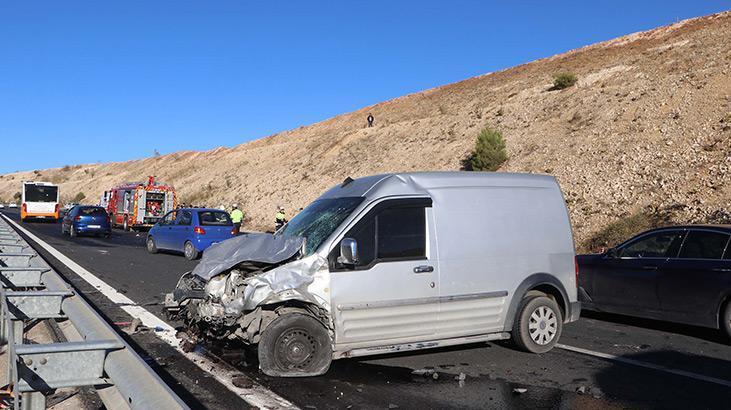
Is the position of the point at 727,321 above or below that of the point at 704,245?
below

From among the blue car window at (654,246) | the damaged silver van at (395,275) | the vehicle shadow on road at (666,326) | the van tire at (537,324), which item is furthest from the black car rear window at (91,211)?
the van tire at (537,324)

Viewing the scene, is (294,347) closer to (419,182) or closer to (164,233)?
(419,182)

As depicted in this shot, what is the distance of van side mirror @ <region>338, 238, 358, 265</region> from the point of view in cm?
607

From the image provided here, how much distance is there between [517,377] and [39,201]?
149 feet

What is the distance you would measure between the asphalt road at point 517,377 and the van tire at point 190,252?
36.2 feet

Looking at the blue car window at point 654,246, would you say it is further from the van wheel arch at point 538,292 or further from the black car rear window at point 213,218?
the black car rear window at point 213,218

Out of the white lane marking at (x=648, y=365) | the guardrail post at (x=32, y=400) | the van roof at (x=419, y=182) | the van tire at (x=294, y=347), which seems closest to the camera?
the guardrail post at (x=32, y=400)

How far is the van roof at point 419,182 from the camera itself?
6.77m

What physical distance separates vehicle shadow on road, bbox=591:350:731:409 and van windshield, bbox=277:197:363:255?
9.38ft

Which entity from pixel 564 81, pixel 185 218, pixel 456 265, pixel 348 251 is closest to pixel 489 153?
pixel 564 81

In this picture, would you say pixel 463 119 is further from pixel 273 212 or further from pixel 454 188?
pixel 454 188

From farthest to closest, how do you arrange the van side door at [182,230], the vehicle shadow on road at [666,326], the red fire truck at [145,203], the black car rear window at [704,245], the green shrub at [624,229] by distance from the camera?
1. the red fire truck at [145,203]
2. the green shrub at [624,229]
3. the van side door at [182,230]
4. the vehicle shadow on road at [666,326]
5. the black car rear window at [704,245]

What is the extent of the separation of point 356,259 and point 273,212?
121 feet

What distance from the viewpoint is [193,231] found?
1892 cm
